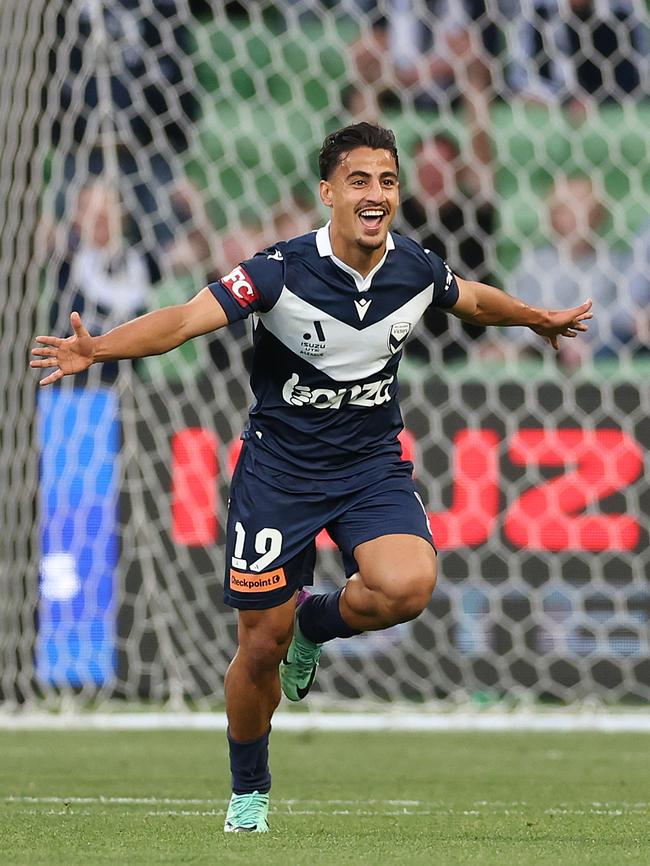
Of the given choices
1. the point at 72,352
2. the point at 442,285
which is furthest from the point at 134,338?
the point at 442,285

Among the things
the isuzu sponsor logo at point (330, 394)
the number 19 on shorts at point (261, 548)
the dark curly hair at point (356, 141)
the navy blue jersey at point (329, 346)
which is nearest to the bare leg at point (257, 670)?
the number 19 on shorts at point (261, 548)

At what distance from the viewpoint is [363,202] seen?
439 cm

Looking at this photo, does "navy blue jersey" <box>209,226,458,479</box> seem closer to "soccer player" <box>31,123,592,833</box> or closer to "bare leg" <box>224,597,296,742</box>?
"soccer player" <box>31,123,592,833</box>

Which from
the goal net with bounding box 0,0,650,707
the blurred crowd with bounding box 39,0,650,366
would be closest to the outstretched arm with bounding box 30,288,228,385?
the goal net with bounding box 0,0,650,707

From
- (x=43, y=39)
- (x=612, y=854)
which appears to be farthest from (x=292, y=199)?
(x=612, y=854)

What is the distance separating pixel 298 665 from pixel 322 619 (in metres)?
0.26

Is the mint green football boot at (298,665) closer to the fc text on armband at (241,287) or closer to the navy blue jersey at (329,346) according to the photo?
the navy blue jersey at (329,346)

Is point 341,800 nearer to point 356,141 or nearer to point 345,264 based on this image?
point 345,264

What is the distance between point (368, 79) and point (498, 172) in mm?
1059

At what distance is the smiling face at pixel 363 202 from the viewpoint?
4.39 m

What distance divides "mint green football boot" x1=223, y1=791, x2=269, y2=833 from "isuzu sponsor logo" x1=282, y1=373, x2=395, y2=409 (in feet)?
3.37

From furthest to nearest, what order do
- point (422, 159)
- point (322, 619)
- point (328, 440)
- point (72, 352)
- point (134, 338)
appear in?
1. point (422, 159)
2. point (322, 619)
3. point (328, 440)
4. point (134, 338)
5. point (72, 352)

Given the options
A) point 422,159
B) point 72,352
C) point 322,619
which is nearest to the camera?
point 72,352

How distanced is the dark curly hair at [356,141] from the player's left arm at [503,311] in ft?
1.48
